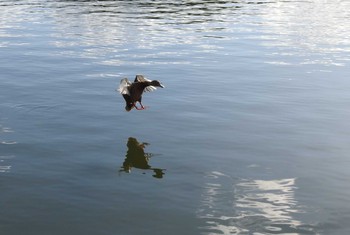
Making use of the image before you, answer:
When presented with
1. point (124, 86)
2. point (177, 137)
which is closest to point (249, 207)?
point (124, 86)

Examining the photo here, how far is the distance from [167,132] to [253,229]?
726 cm

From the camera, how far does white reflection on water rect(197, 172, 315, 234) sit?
40.1ft

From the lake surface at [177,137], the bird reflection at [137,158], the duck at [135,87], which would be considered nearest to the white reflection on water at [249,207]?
the lake surface at [177,137]

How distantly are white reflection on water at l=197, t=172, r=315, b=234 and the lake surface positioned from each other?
4 cm

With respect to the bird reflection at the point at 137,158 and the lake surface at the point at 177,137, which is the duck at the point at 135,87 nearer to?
the bird reflection at the point at 137,158

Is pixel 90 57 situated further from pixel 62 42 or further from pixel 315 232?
pixel 315 232

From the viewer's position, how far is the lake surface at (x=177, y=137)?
12.8 meters

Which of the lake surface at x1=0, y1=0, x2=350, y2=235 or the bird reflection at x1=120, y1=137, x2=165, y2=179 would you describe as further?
the bird reflection at x1=120, y1=137, x2=165, y2=179

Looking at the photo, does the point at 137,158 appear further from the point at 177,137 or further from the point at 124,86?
the point at 177,137

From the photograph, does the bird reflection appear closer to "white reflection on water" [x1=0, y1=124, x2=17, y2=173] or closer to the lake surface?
the lake surface

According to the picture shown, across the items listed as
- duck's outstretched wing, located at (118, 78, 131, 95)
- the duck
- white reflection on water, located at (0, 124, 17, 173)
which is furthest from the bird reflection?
white reflection on water, located at (0, 124, 17, 173)

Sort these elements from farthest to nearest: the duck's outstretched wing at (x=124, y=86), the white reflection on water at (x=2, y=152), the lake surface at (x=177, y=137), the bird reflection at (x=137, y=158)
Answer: the duck's outstretched wing at (x=124, y=86) < the bird reflection at (x=137, y=158) < the white reflection on water at (x=2, y=152) < the lake surface at (x=177, y=137)

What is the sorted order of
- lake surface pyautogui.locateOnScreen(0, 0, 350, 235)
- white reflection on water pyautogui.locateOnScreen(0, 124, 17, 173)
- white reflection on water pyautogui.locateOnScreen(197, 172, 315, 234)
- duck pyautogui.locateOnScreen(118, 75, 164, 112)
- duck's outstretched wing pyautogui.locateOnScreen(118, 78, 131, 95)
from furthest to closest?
duck pyautogui.locateOnScreen(118, 75, 164, 112) → duck's outstretched wing pyautogui.locateOnScreen(118, 78, 131, 95) → white reflection on water pyautogui.locateOnScreen(0, 124, 17, 173) → lake surface pyautogui.locateOnScreen(0, 0, 350, 235) → white reflection on water pyautogui.locateOnScreen(197, 172, 315, 234)

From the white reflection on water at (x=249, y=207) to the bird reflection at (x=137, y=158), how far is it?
163cm
